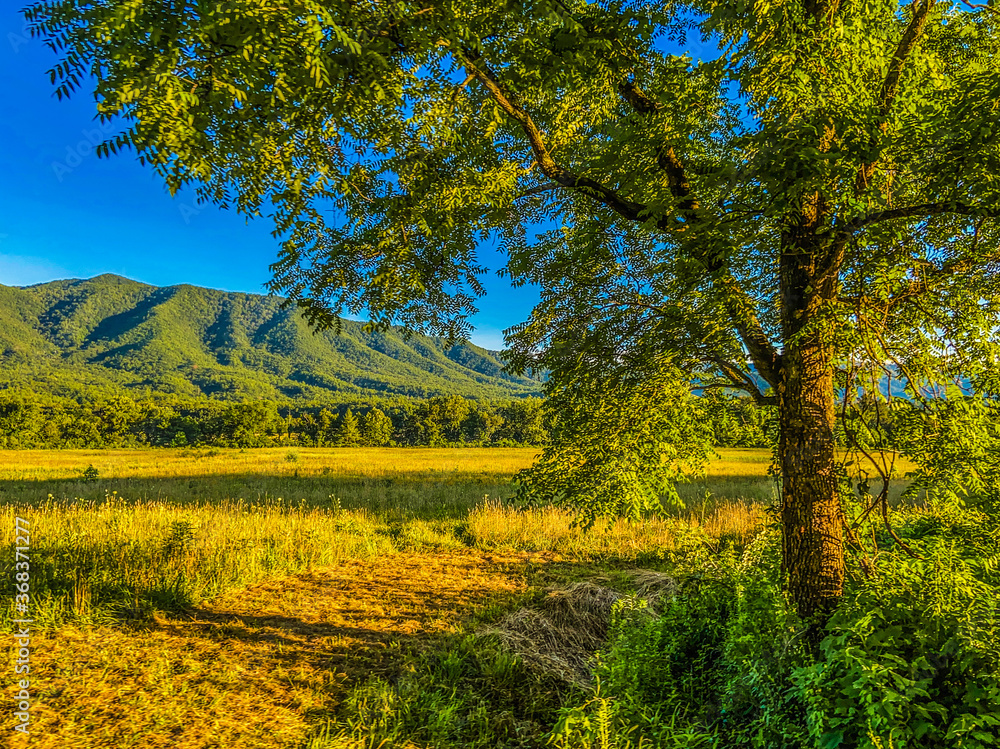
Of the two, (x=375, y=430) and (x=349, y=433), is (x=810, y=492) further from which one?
(x=375, y=430)

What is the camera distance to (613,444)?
458 centimetres

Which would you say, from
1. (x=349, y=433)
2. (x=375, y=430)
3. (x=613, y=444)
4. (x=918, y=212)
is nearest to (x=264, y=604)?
(x=613, y=444)

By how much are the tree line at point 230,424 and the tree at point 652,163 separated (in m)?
44.3

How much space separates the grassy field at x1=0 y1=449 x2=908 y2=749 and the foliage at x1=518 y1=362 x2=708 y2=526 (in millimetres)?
1311

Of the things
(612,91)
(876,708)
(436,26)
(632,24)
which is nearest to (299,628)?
(876,708)

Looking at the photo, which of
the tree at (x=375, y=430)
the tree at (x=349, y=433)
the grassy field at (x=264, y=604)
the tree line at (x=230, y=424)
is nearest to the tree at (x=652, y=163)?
the grassy field at (x=264, y=604)

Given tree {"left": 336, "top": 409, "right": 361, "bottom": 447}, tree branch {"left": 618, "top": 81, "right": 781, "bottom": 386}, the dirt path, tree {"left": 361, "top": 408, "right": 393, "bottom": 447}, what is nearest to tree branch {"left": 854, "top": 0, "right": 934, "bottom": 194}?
tree branch {"left": 618, "top": 81, "right": 781, "bottom": 386}

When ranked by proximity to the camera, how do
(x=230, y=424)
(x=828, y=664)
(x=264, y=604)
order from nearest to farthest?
(x=828, y=664), (x=264, y=604), (x=230, y=424)

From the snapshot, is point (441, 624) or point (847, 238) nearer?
point (847, 238)

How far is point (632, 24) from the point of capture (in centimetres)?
349

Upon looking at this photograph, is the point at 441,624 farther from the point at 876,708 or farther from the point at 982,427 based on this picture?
the point at 982,427

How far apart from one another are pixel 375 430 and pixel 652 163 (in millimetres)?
90992

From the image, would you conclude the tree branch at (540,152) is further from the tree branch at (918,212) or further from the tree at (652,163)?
the tree branch at (918,212)

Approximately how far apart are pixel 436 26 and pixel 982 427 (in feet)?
17.8
